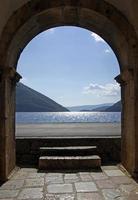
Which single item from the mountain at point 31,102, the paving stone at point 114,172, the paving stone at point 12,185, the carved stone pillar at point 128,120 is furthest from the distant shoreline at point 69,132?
the mountain at point 31,102

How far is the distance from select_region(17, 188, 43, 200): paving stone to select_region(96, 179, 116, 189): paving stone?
104 centimetres

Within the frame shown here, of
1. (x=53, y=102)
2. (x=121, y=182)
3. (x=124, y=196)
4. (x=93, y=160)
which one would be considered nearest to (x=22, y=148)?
(x=93, y=160)

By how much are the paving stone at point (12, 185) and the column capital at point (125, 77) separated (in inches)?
114

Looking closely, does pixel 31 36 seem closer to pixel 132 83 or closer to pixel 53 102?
pixel 132 83

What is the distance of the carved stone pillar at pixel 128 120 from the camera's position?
6.27 meters

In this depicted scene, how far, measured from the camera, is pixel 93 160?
7.07m

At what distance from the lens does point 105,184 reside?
18.5 feet

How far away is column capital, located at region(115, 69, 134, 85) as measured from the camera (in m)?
6.30

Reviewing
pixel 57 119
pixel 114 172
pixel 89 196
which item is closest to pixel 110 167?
pixel 114 172

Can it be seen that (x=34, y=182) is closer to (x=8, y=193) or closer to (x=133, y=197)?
(x=8, y=193)

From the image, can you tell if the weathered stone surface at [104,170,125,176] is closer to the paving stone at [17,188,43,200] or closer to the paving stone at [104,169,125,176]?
the paving stone at [104,169,125,176]

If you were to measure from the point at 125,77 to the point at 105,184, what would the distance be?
2.23 meters

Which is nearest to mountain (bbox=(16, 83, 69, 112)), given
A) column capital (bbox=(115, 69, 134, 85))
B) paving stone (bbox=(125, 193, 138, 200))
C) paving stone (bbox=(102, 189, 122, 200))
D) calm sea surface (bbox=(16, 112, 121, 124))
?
calm sea surface (bbox=(16, 112, 121, 124))

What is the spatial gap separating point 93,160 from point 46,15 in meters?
3.29
